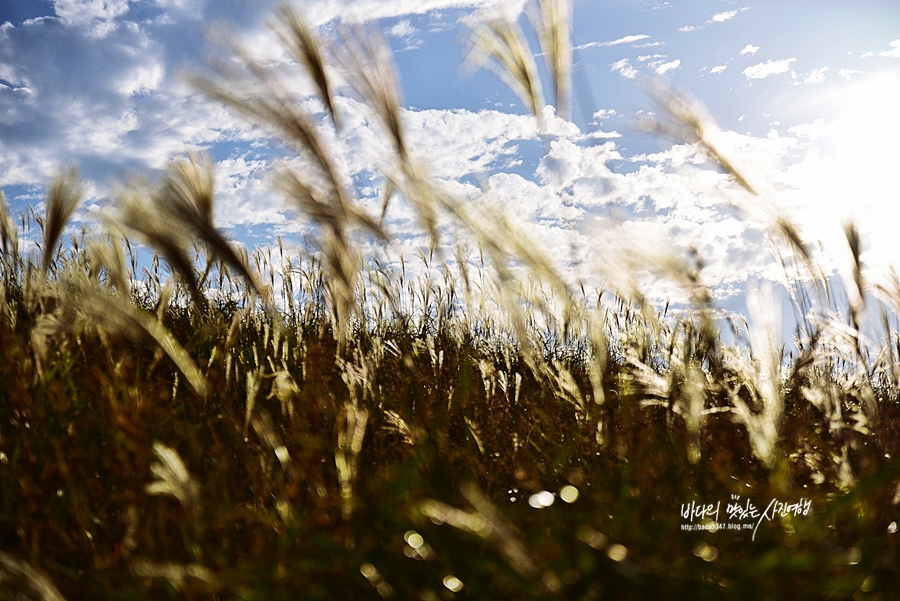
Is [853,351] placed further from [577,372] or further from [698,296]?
[577,372]

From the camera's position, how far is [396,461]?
5.12 feet

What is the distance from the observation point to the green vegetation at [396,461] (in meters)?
0.89

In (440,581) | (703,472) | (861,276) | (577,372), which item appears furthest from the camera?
(577,372)

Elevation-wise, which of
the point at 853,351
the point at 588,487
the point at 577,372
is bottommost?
the point at 577,372

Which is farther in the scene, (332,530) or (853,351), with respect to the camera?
(853,351)

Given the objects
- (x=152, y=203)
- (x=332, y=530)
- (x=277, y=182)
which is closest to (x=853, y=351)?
(x=332, y=530)

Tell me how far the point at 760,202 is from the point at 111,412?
166 centimetres

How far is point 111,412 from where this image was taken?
1.40 meters

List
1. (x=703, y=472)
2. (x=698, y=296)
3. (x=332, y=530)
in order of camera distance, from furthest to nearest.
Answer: (x=698, y=296) < (x=703, y=472) < (x=332, y=530)

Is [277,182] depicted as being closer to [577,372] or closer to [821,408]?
[821,408]

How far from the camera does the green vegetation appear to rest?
89cm

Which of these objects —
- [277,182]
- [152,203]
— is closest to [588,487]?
[277,182]

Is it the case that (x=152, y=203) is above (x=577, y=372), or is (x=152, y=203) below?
above

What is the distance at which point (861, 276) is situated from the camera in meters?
1.52
